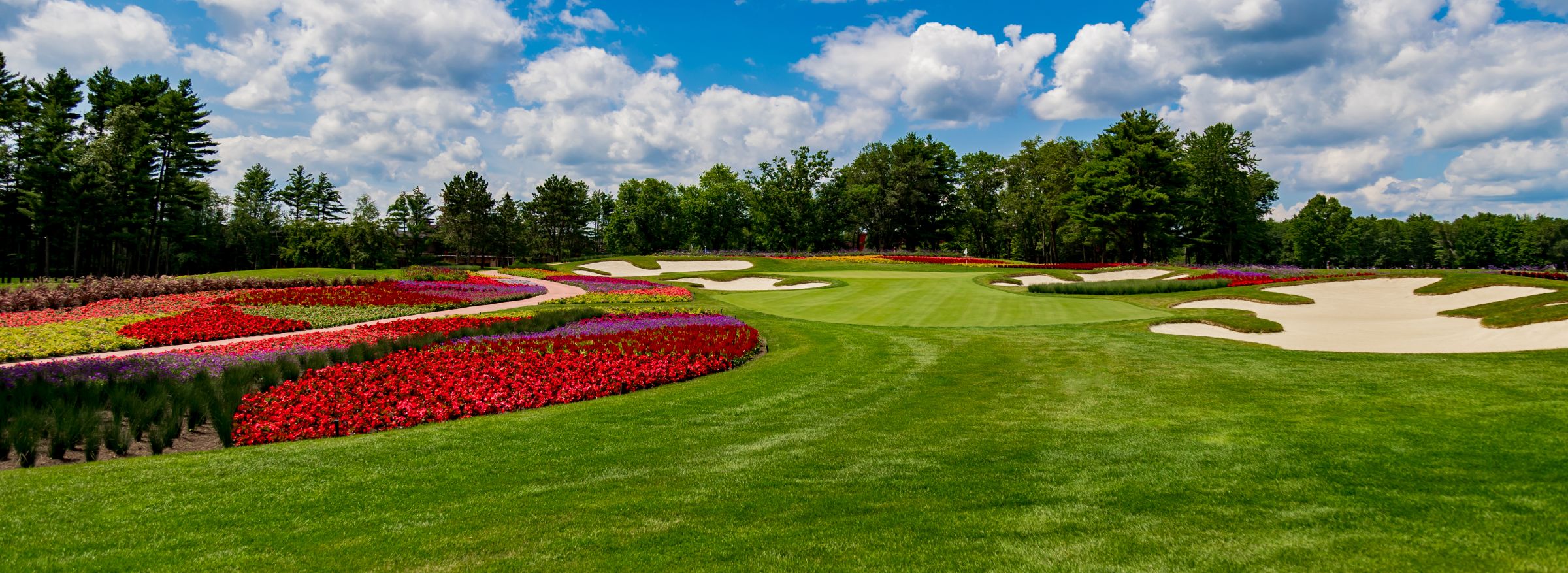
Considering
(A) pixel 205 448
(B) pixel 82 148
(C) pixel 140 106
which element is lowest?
(A) pixel 205 448

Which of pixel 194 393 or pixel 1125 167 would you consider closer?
pixel 194 393

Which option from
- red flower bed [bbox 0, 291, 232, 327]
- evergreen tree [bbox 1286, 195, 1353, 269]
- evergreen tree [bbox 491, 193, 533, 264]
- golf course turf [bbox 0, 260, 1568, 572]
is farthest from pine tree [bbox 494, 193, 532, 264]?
evergreen tree [bbox 1286, 195, 1353, 269]

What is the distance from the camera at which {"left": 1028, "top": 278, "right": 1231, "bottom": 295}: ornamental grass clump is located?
978 inches

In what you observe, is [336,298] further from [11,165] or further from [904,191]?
[904,191]

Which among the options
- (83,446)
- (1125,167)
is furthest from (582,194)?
(83,446)

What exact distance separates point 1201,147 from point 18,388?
74.3 meters

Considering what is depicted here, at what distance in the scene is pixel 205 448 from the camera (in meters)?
6.66

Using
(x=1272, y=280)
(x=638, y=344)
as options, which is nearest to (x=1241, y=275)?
(x=1272, y=280)

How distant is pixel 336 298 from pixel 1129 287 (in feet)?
90.6

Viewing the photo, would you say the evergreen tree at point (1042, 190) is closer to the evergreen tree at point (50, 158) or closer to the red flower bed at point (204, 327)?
the red flower bed at point (204, 327)

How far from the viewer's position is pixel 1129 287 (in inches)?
987

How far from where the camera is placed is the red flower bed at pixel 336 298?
19719 mm

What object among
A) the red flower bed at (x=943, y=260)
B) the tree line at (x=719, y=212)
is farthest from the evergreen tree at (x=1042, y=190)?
the red flower bed at (x=943, y=260)

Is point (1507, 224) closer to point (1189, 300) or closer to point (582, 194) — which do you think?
point (1189, 300)
